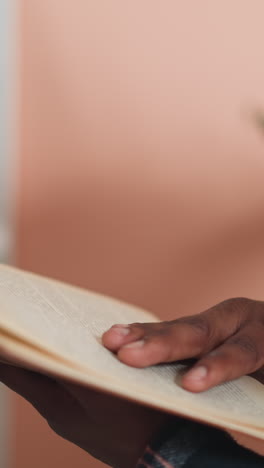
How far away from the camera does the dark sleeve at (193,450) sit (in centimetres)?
35

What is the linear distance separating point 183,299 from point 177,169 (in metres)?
0.25

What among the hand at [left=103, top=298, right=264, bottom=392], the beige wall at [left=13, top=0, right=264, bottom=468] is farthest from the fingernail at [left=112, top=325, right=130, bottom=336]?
the beige wall at [left=13, top=0, right=264, bottom=468]

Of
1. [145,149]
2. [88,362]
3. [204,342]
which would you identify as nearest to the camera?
[88,362]

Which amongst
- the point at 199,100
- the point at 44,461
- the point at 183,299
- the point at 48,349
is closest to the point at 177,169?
the point at 199,100

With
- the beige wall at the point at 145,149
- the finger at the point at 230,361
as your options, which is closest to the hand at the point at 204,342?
the finger at the point at 230,361

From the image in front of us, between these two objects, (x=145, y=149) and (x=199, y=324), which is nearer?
(x=199, y=324)

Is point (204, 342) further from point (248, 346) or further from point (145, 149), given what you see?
point (145, 149)

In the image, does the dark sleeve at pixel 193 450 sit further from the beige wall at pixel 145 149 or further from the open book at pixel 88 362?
the beige wall at pixel 145 149

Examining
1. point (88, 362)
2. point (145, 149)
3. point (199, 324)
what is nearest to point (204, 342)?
point (199, 324)

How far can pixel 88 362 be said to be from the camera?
31cm

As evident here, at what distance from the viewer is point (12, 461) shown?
1400mm

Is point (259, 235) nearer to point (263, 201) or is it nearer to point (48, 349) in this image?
point (263, 201)

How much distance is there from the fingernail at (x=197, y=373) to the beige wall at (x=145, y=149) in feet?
2.64

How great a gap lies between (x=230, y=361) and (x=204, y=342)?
0.03 metres
